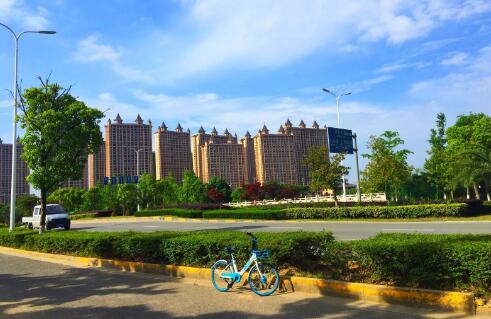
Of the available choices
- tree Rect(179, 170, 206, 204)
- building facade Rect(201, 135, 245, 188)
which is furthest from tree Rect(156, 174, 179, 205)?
building facade Rect(201, 135, 245, 188)

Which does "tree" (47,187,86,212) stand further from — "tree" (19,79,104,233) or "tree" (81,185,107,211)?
"tree" (19,79,104,233)

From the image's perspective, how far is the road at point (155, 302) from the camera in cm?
588

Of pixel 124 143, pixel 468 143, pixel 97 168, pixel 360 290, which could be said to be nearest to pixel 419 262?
pixel 360 290

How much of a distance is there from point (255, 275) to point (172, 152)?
85296 mm

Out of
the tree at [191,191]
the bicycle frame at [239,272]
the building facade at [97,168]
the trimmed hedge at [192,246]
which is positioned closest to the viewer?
the bicycle frame at [239,272]

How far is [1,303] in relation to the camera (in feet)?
24.6

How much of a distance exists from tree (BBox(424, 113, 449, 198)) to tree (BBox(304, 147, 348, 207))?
24.9 metres

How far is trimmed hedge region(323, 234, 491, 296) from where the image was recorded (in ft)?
18.3

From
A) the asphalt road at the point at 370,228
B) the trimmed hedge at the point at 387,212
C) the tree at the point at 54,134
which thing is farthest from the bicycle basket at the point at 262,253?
the trimmed hedge at the point at 387,212

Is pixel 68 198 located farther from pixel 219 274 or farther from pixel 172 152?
pixel 219 274

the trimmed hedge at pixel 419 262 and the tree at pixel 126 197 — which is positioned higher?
the tree at pixel 126 197

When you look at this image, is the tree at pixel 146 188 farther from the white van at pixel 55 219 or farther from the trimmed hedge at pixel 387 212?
the trimmed hedge at pixel 387 212

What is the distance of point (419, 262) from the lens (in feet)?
19.8

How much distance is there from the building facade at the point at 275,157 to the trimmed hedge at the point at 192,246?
92089 millimetres
